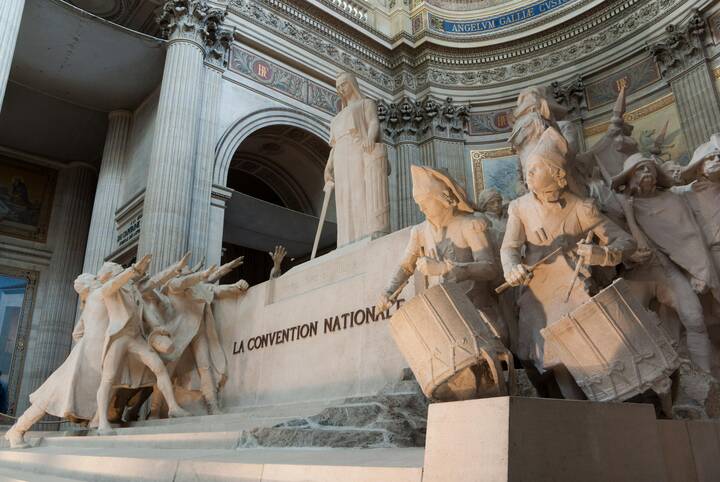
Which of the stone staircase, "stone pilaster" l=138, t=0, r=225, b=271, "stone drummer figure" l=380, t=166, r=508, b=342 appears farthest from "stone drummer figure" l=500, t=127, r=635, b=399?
"stone pilaster" l=138, t=0, r=225, b=271

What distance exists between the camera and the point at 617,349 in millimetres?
2074

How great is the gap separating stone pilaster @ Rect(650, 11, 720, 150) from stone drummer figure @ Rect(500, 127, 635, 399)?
9.56 metres

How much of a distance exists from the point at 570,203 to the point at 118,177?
1106 cm

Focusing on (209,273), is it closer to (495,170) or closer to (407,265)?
(407,265)

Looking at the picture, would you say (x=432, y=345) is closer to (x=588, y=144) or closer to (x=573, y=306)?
(x=573, y=306)

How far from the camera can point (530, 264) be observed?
2.64m

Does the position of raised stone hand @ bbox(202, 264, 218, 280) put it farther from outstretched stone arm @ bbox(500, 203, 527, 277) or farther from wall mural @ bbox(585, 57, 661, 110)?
wall mural @ bbox(585, 57, 661, 110)

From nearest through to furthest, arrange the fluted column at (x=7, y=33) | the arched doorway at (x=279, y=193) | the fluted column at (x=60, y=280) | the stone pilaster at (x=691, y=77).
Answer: the fluted column at (x=7, y=33)
the stone pilaster at (x=691, y=77)
the arched doorway at (x=279, y=193)
the fluted column at (x=60, y=280)

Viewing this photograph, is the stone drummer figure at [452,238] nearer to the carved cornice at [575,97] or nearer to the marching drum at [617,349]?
the marching drum at [617,349]

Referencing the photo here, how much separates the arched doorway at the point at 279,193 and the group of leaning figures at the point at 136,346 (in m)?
5.61

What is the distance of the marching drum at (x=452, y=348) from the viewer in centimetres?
209

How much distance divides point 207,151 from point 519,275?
8546mm

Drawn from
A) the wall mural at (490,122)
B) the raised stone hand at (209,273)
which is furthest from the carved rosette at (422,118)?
the raised stone hand at (209,273)

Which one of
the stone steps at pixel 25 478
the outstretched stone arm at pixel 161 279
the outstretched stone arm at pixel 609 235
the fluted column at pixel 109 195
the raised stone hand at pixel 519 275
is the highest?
the fluted column at pixel 109 195
